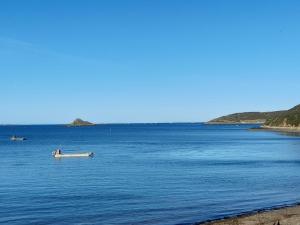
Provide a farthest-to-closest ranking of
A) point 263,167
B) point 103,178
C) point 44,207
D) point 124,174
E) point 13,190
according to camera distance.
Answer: point 263,167 < point 124,174 < point 103,178 < point 13,190 < point 44,207

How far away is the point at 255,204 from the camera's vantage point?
4116cm

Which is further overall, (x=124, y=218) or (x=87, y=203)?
(x=87, y=203)

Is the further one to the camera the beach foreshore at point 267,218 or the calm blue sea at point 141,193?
the calm blue sea at point 141,193

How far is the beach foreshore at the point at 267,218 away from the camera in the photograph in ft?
103

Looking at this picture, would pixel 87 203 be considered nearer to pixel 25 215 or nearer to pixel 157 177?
pixel 25 215

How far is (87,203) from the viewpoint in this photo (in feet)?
138

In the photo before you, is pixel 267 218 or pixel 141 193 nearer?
pixel 267 218

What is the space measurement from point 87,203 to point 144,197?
17.7ft

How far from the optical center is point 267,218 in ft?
108

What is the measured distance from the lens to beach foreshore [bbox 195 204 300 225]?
31.3 metres

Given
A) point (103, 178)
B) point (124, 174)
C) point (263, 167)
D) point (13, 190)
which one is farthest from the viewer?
point (263, 167)

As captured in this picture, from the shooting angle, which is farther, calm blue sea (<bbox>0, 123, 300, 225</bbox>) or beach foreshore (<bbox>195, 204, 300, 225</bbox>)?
calm blue sea (<bbox>0, 123, 300, 225</bbox>)

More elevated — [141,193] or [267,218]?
[141,193]

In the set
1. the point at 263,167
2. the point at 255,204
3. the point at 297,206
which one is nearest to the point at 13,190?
the point at 255,204
